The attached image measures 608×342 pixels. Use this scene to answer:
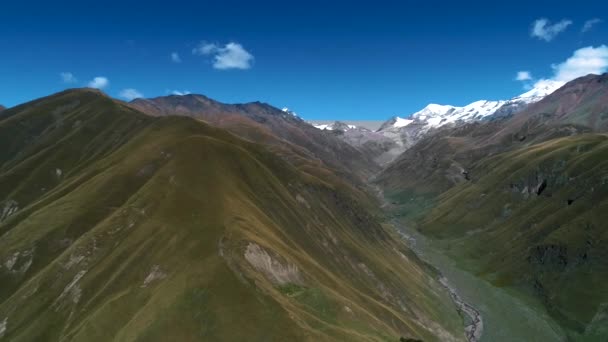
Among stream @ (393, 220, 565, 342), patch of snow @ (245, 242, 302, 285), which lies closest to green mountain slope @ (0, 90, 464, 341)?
patch of snow @ (245, 242, 302, 285)

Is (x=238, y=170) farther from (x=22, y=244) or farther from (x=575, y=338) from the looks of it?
(x=575, y=338)

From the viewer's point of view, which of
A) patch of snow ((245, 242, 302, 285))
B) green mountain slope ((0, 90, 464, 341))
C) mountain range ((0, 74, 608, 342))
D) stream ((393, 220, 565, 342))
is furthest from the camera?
stream ((393, 220, 565, 342))

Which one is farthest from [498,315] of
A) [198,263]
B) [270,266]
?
[198,263]

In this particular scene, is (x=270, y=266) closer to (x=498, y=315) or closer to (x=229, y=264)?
(x=229, y=264)

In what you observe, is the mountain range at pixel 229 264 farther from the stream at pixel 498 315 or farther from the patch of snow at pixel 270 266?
the stream at pixel 498 315

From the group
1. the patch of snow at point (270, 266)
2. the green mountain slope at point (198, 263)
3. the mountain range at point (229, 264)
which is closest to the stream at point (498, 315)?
the mountain range at point (229, 264)

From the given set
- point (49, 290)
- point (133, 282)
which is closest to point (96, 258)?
point (49, 290)

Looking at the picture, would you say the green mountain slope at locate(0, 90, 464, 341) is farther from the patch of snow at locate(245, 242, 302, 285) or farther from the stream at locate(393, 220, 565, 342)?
the stream at locate(393, 220, 565, 342)
